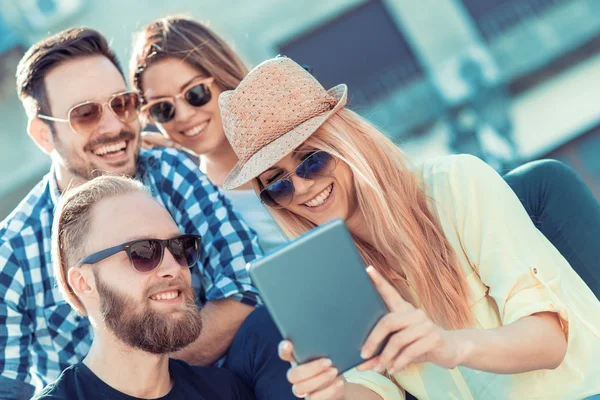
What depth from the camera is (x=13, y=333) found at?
2.93 metres

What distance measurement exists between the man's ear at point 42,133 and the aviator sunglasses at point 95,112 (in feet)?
0.29

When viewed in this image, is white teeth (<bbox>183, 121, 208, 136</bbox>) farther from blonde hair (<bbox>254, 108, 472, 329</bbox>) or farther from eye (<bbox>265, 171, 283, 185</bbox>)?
blonde hair (<bbox>254, 108, 472, 329</bbox>)

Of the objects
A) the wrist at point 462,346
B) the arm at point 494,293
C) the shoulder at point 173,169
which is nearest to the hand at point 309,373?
the arm at point 494,293

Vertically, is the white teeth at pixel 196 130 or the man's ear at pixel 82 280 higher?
the white teeth at pixel 196 130

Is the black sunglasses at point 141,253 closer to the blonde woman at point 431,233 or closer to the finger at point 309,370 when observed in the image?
the blonde woman at point 431,233

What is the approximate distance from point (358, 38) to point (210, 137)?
10.5 meters

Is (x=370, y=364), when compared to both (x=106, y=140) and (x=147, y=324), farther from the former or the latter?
(x=106, y=140)

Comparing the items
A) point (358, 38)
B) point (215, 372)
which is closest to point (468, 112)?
point (358, 38)

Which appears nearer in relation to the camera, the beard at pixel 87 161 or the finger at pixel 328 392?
the finger at pixel 328 392

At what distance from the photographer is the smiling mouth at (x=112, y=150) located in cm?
314

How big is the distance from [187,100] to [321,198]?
1.27m

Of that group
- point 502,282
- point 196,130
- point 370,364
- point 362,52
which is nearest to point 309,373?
point 370,364

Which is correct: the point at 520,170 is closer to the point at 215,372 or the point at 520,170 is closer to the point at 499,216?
the point at 499,216

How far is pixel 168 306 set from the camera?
2.37 m
